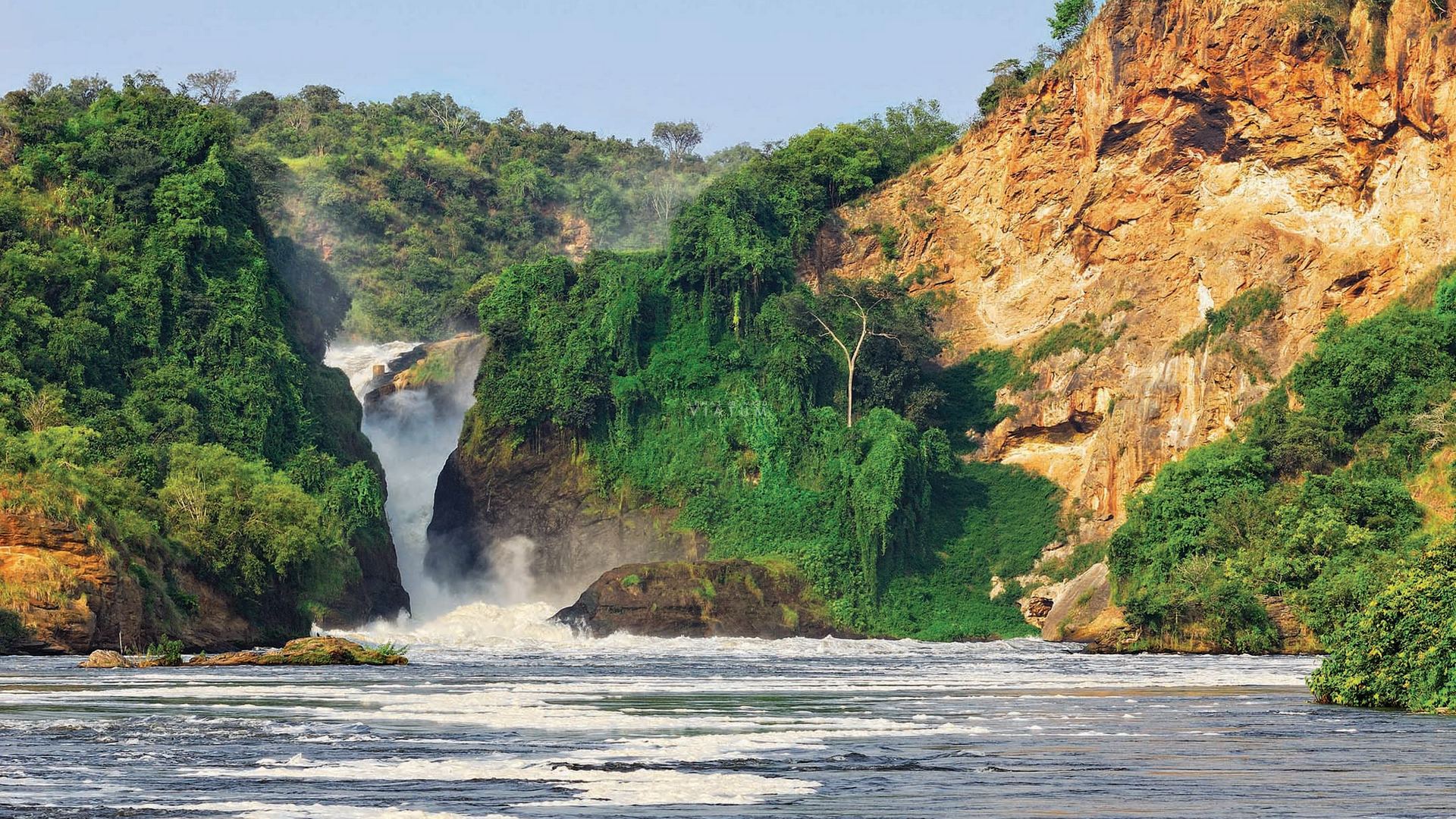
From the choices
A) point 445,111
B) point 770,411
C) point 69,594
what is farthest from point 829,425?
point 445,111

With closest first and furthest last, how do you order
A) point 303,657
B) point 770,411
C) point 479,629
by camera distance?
point 303,657
point 479,629
point 770,411

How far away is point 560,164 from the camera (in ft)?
476

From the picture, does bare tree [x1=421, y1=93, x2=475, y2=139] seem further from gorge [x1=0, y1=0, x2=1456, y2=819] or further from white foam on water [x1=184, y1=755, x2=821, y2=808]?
white foam on water [x1=184, y1=755, x2=821, y2=808]

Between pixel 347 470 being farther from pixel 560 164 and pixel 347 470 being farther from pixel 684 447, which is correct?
pixel 560 164

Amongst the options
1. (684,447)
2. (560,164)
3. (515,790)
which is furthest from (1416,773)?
(560,164)

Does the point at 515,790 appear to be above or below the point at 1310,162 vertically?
below

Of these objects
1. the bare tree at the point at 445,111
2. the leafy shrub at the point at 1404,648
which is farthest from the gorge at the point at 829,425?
the bare tree at the point at 445,111

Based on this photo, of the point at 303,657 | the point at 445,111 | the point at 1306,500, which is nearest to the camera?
the point at 303,657

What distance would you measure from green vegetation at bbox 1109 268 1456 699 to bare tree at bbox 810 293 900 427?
22.0 m

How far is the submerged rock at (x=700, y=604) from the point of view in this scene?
71.9 meters

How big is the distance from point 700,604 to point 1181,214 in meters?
31.9

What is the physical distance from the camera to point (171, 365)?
76.9 m

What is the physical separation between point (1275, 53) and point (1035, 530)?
25.2 meters

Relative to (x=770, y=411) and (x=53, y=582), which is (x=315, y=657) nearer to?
(x=53, y=582)
